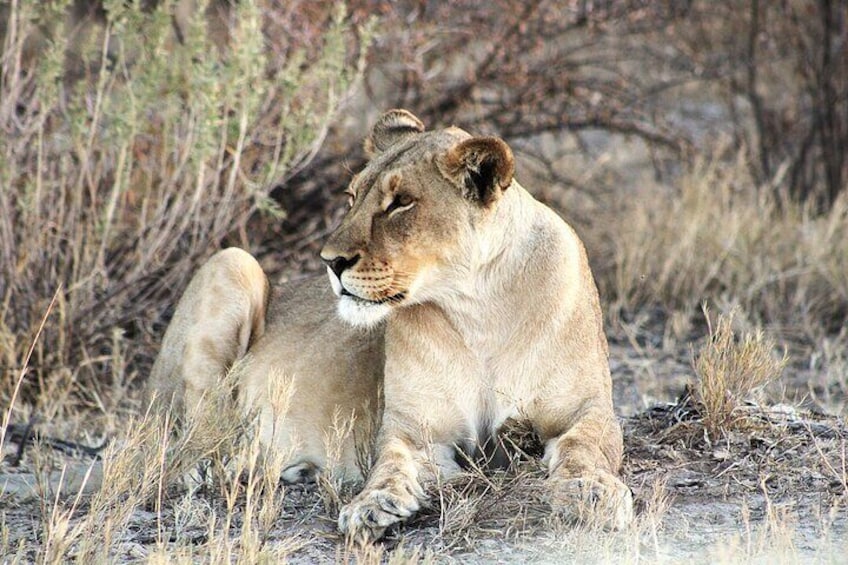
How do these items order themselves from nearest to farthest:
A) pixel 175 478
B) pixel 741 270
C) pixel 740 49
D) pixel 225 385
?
pixel 175 478, pixel 225 385, pixel 741 270, pixel 740 49

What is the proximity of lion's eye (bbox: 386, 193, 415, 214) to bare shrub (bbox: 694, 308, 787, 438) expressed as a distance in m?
1.15

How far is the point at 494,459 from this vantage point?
4094 millimetres

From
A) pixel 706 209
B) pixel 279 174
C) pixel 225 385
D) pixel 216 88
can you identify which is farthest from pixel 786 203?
pixel 225 385

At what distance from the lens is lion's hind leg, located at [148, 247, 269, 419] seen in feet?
15.4

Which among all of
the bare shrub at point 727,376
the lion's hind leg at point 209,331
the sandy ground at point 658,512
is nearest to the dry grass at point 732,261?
the bare shrub at point 727,376

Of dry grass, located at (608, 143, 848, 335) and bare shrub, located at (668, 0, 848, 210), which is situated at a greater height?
bare shrub, located at (668, 0, 848, 210)

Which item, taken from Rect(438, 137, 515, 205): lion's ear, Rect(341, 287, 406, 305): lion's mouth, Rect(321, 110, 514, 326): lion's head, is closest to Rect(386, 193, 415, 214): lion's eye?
Rect(321, 110, 514, 326): lion's head

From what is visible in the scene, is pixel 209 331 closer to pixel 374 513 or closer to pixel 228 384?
pixel 228 384

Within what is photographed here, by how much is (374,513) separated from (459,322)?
704mm

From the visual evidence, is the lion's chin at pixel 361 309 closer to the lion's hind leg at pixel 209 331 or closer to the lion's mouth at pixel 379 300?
the lion's mouth at pixel 379 300

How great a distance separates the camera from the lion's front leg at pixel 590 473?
11.6 feet

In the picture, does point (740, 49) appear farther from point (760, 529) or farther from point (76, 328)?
point (760, 529)

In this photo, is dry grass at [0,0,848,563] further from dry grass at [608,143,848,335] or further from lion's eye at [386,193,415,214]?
lion's eye at [386,193,415,214]

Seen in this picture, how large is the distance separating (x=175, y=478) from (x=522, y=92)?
4.02 meters
